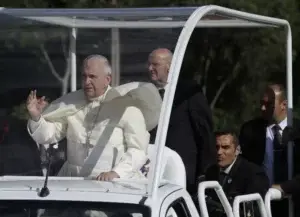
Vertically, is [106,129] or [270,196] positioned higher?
[106,129]

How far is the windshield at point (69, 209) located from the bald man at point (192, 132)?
5.70 feet

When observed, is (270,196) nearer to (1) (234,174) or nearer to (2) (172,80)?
(1) (234,174)

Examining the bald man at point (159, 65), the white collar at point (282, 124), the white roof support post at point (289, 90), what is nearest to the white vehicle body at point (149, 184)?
the bald man at point (159, 65)

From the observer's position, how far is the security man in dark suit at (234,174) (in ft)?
28.1

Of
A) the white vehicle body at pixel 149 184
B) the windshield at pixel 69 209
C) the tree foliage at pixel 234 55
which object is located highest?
the tree foliage at pixel 234 55

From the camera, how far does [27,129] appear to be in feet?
25.6

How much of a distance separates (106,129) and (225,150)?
2.03m

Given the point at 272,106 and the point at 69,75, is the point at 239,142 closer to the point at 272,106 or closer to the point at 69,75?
the point at 272,106

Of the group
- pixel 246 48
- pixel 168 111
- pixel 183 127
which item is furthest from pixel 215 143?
pixel 246 48

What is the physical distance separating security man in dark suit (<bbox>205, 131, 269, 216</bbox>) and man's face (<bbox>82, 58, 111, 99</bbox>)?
1.21 metres

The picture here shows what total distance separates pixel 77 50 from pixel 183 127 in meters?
1.00

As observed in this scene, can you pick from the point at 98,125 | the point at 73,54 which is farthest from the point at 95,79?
the point at 73,54

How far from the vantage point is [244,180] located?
8773 mm

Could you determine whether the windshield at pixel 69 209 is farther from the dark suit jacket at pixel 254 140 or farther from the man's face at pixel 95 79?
the dark suit jacket at pixel 254 140
